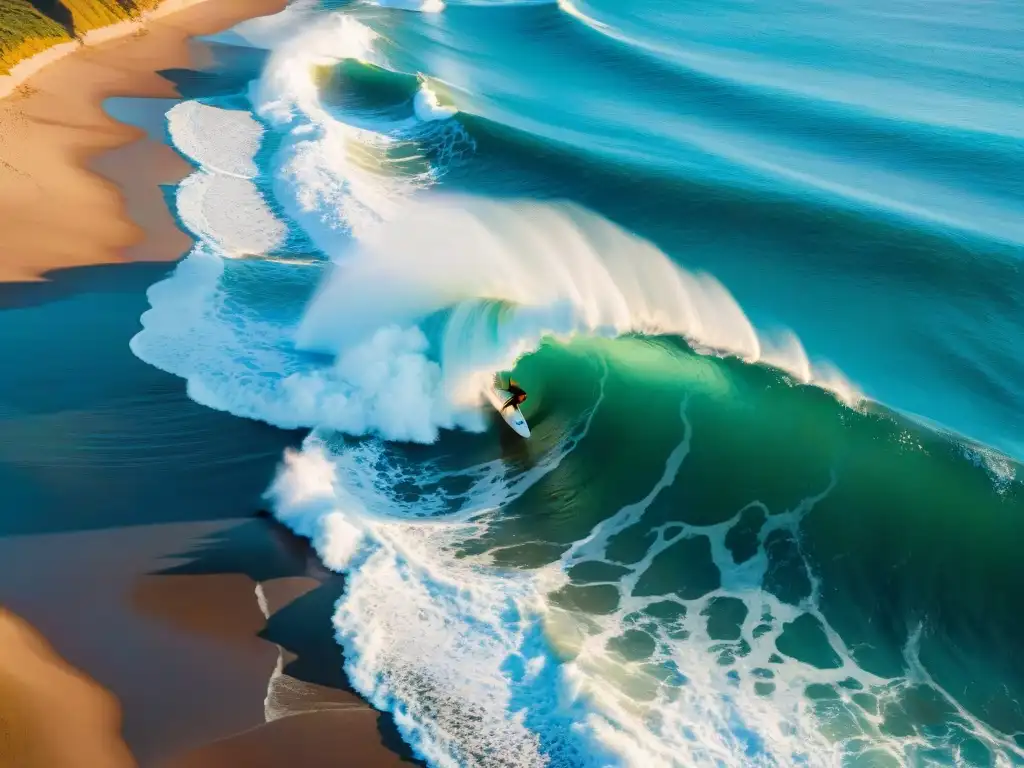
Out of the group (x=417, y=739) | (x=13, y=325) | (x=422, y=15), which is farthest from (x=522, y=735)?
(x=422, y=15)

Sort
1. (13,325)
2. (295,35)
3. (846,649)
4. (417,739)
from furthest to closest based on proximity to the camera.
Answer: (295,35)
(13,325)
(846,649)
(417,739)

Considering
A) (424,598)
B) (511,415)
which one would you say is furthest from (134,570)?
(511,415)

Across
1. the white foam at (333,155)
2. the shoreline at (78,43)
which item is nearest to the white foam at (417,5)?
the white foam at (333,155)

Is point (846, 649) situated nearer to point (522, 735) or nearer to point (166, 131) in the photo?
point (522, 735)

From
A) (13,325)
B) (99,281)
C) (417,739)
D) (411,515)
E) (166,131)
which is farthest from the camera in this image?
(166,131)

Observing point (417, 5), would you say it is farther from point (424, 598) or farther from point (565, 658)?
point (565, 658)

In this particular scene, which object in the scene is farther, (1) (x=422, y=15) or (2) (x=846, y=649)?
(1) (x=422, y=15)
